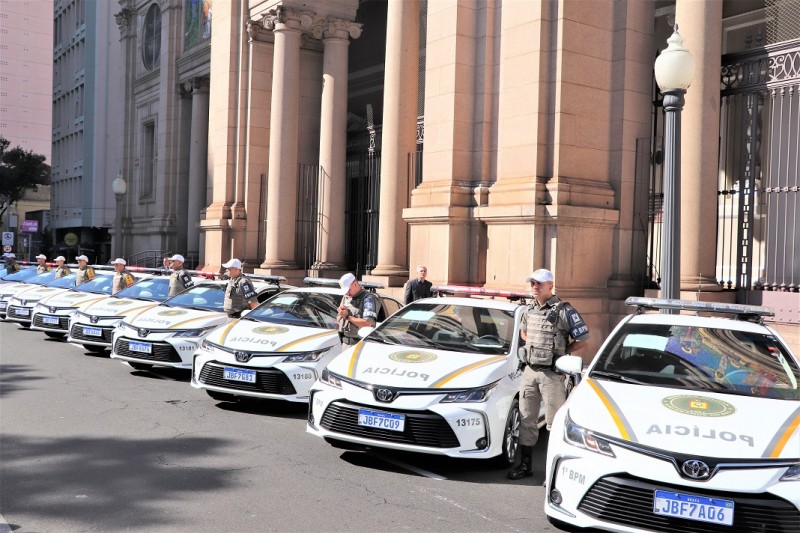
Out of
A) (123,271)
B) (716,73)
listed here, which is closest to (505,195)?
(716,73)

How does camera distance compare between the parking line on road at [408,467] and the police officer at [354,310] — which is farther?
the police officer at [354,310]

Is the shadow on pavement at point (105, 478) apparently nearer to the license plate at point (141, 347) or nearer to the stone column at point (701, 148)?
the license plate at point (141, 347)

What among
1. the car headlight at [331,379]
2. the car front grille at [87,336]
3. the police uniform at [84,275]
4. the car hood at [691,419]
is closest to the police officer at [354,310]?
the car headlight at [331,379]

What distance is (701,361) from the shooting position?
6.11 meters

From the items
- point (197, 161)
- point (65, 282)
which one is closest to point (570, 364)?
point (65, 282)

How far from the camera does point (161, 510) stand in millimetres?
5547

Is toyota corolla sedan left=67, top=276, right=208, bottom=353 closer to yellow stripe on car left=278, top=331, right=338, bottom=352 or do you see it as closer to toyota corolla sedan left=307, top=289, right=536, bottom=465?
yellow stripe on car left=278, top=331, right=338, bottom=352

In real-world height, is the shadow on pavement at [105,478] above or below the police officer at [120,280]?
below

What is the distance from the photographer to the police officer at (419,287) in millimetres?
14273

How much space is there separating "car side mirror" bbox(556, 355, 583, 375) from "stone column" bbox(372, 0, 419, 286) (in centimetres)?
1094

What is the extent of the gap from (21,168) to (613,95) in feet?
168

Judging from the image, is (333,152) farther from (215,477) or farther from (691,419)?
(691,419)

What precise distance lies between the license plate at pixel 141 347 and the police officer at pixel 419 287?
187 inches

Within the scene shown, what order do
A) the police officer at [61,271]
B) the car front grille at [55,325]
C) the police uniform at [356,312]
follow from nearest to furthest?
the police uniform at [356,312] < the car front grille at [55,325] < the police officer at [61,271]
